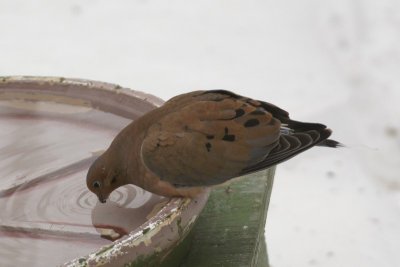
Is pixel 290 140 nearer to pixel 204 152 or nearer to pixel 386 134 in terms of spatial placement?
pixel 204 152

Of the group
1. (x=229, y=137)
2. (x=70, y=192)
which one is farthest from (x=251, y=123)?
(x=70, y=192)

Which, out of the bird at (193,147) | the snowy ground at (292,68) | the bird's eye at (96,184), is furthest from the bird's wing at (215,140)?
the snowy ground at (292,68)

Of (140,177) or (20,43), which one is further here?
(20,43)

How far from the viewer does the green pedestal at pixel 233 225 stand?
1.79 m

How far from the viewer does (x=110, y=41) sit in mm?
4105

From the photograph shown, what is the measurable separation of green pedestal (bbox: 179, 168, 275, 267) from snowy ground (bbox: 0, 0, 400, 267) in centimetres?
92

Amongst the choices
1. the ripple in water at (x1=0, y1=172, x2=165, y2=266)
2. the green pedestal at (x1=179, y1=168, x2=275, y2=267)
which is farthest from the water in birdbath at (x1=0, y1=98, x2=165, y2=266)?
the green pedestal at (x1=179, y1=168, x2=275, y2=267)

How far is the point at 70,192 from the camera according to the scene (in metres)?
1.75

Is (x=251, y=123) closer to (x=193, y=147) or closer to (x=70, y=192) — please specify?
(x=193, y=147)

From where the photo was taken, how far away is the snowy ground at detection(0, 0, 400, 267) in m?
3.03

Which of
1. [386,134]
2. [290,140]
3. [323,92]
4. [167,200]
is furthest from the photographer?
[323,92]

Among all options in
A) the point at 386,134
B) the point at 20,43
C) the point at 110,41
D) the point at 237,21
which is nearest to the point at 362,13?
the point at 237,21

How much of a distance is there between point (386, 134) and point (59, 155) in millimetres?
1890

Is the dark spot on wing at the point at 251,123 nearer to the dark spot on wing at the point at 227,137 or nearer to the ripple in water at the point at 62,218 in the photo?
the dark spot on wing at the point at 227,137
